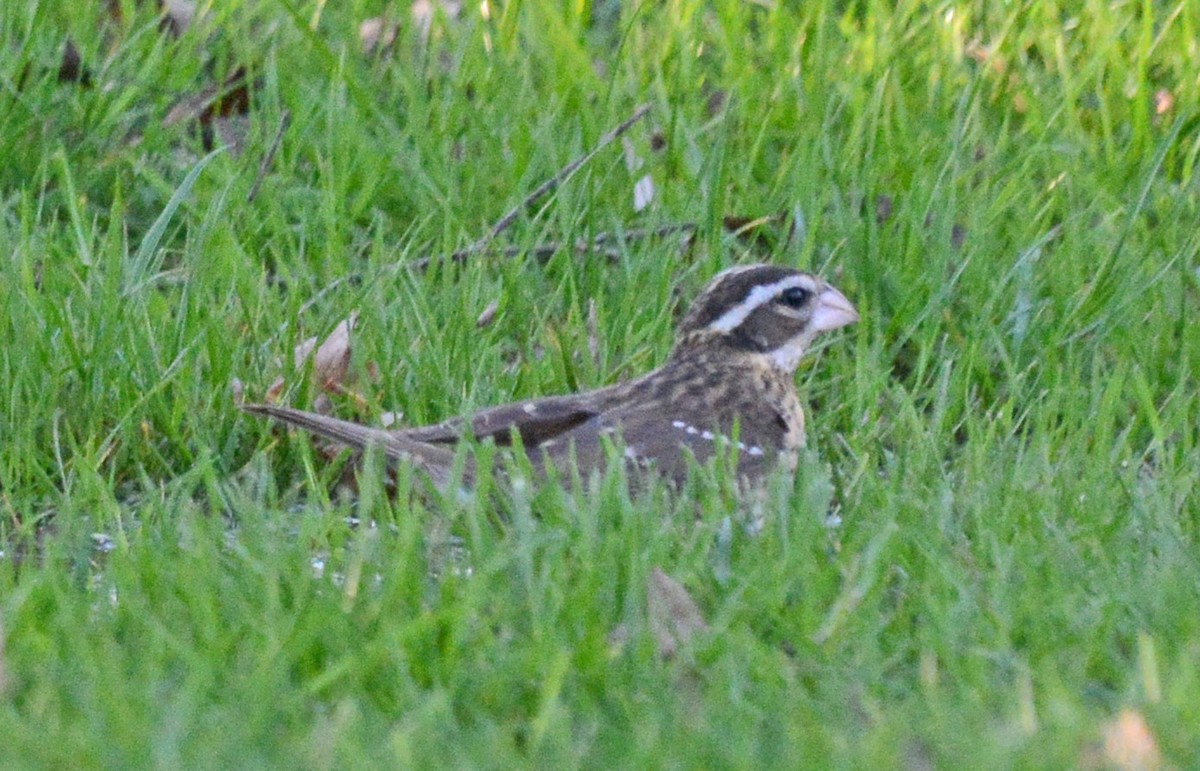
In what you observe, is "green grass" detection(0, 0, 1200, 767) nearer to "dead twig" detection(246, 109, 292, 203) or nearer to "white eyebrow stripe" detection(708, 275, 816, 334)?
"dead twig" detection(246, 109, 292, 203)

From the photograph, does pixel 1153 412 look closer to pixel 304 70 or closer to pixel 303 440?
pixel 303 440

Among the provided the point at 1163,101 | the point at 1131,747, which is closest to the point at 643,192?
the point at 1163,101

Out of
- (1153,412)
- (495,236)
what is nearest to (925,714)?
(1153,412)

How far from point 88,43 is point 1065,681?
5416 mm

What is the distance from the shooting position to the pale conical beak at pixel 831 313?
644 cm

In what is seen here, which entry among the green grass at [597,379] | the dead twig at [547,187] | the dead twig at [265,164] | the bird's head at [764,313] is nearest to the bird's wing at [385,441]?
the green grass at [597,379]

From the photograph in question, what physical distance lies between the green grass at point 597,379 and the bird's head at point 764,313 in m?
0.22

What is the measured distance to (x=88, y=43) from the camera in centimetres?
834

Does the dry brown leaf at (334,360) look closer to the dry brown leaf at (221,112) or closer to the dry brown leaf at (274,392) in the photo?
the dry brown leaf at (274,392)

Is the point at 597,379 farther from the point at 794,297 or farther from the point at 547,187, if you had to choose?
the point at 547,187

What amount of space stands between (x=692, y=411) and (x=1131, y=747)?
256 cm

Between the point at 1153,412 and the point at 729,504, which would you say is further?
the point at 1153,412

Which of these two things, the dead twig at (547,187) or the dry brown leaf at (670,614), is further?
the dead twig at (547,187)

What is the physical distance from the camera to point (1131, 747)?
3527 millimetres
